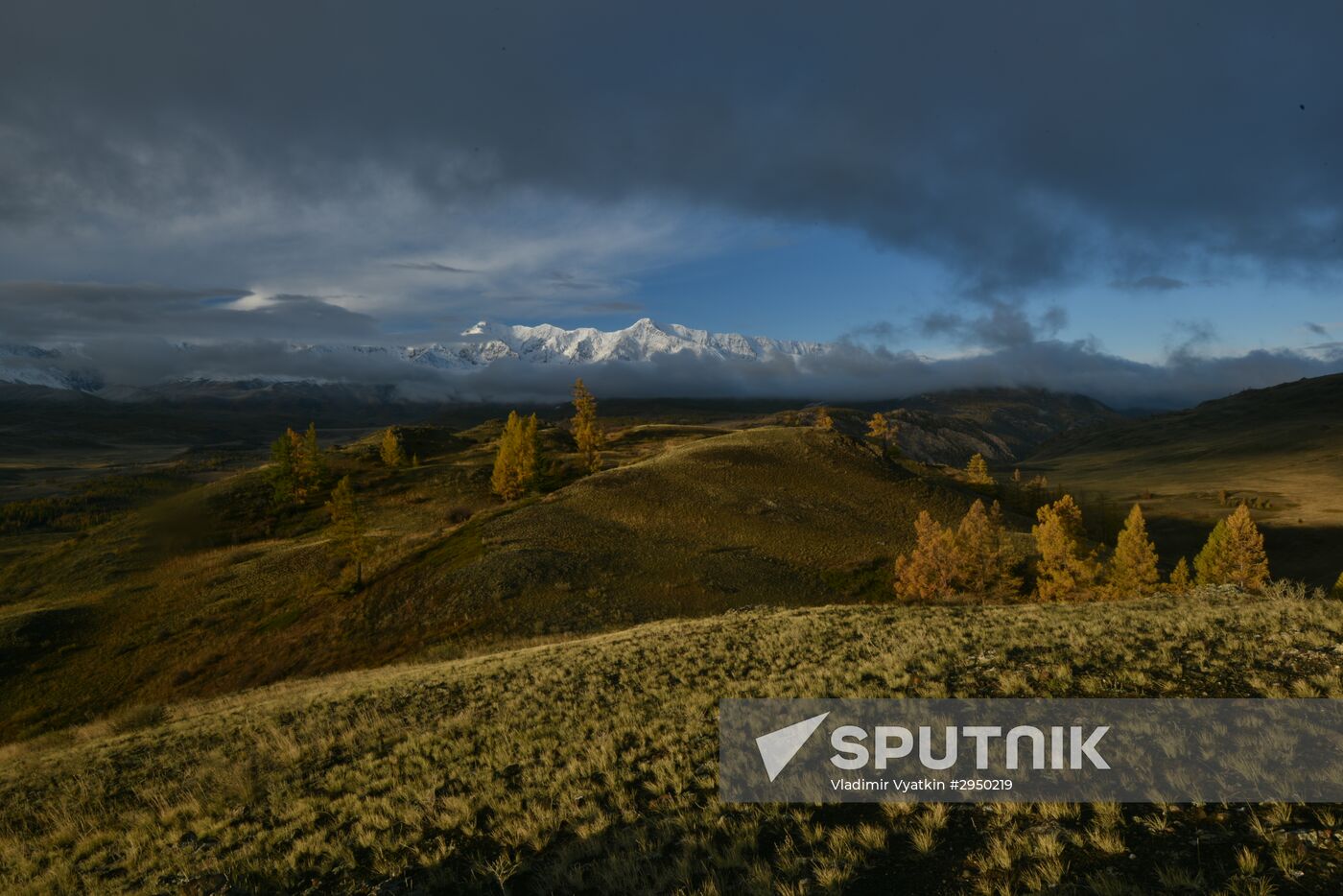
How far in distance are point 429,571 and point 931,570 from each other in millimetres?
47368

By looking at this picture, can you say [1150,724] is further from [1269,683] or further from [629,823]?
[629,823]

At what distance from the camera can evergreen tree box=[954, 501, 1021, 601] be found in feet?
167

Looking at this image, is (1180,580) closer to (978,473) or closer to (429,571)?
(429,571)

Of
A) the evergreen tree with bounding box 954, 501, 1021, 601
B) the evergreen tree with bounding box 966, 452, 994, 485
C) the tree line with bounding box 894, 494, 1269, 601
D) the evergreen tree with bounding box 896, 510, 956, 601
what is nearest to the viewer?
the tree line with bounding box 894, 494, 1269, 601

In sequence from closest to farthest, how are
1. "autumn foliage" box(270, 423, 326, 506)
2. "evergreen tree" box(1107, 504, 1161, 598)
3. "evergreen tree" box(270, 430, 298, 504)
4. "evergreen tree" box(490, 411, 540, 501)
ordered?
1. "evergreen tree" box(1107, 504, 1161, 598)
2. "evergreen tree" box(490, 411, 540, 501)
3. "evergreen tree" box(270, 430, 298, 504)
4. "autumn foliage" box(270, 423, 326, 506)

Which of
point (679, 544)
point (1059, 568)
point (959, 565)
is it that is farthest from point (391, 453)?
point (1059, 568)

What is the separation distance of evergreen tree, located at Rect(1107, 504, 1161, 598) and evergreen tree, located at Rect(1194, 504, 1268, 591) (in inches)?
222

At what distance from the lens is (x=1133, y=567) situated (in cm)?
4991

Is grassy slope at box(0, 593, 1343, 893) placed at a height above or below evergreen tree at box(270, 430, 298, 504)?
above

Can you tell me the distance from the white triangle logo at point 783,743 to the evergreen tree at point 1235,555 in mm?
58153

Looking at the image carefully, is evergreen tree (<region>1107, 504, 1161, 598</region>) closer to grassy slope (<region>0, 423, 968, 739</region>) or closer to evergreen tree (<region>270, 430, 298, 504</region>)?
grassy slope (<region>0, 423, 968, 739</region>)

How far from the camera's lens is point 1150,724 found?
33.0ft

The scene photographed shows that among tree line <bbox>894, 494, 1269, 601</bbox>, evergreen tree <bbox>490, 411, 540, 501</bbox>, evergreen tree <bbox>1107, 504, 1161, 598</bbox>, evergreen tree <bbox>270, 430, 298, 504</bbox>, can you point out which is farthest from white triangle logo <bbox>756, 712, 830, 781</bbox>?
evergreen tree <bbox>270, 430, 298, 504</bbox>

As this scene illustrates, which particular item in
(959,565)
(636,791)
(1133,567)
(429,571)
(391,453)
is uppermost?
(636,791)
